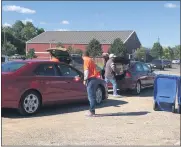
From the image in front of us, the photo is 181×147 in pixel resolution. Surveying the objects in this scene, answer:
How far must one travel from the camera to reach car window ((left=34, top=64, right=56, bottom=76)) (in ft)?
33.1

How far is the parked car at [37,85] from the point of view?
30.4 ft

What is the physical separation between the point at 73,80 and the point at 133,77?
4562mm

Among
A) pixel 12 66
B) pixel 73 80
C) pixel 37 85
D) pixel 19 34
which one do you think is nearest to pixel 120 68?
pixel 73 80

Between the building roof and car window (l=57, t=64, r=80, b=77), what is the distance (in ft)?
246

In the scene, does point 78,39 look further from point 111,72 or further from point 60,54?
point 111,72

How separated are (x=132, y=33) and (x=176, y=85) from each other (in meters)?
82.6

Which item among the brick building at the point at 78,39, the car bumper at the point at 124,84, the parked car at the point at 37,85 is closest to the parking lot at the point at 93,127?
the parked car at the point at 37,85

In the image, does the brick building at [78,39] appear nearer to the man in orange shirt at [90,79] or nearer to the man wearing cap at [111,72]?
the man wearing cap at [111,72]

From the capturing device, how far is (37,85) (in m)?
9.79

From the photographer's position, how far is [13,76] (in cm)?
933


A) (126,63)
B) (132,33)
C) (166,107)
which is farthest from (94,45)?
(166,107)

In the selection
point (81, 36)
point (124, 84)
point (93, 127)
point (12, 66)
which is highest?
point (81, 36)

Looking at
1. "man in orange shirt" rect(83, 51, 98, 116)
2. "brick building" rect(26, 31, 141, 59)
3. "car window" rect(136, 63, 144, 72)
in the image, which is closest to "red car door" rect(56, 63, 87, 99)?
"man in orange shirt" rect(83, 51, 98, 116)

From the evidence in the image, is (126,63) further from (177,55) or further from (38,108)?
(177,55)
